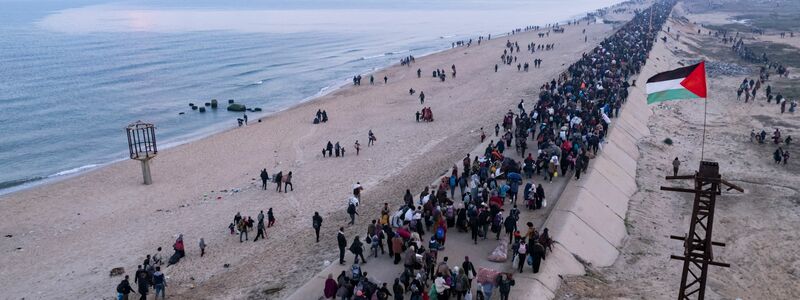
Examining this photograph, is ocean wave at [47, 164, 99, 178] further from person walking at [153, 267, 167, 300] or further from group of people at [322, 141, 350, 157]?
person walking at [153, 267, 167, 300]

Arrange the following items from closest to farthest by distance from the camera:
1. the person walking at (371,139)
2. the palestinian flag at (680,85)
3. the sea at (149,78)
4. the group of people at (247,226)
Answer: the palestinian flag at (680,85) → the group of people at (247,226) → the person walking at (371,139) → the sea at (149,78)

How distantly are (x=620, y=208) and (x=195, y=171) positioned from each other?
21.7 meters

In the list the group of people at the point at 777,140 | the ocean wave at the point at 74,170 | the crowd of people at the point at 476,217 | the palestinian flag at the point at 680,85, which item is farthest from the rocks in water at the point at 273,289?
the ocean wave at the point at 74,170

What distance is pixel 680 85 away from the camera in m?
12.5

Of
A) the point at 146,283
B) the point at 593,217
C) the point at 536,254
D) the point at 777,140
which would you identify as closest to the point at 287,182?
the point at 146,283

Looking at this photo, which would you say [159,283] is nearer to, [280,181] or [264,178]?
[280,181]

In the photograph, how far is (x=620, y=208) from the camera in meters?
22.0

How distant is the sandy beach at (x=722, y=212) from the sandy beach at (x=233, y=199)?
8.70 m

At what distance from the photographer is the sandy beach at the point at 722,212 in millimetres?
16639

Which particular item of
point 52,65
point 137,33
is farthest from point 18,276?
point 137,33

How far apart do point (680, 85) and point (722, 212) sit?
12008 mm

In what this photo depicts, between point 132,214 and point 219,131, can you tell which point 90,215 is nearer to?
point 132,214

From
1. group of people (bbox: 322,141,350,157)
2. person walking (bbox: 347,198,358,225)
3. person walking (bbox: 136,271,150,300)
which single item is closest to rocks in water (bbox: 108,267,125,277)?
person walking (bbox: 136,271,150,300)

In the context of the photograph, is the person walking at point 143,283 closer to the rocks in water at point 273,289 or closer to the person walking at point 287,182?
the rocks in water at point 273,289
